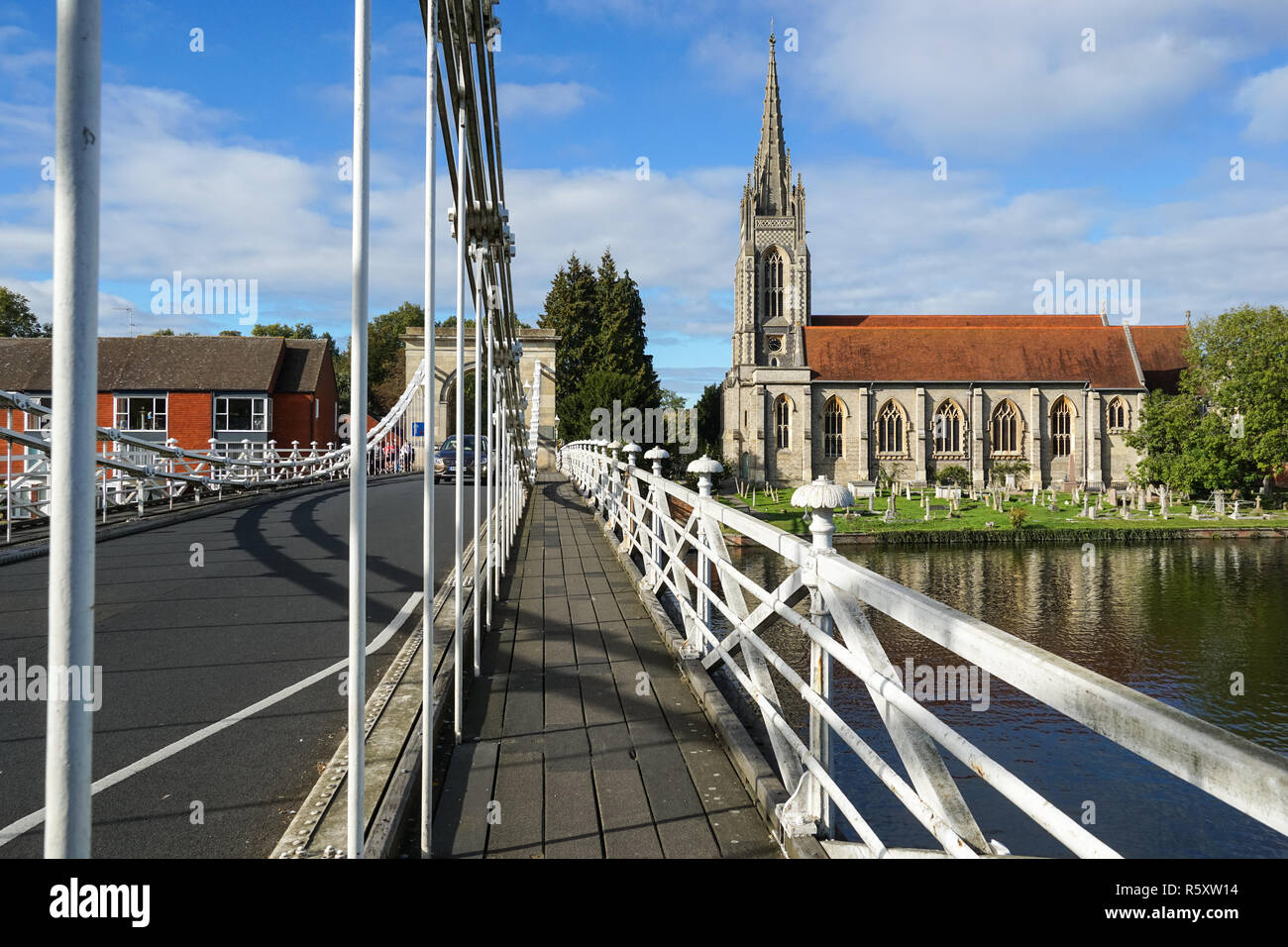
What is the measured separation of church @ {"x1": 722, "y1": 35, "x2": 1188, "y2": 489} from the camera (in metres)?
59.5

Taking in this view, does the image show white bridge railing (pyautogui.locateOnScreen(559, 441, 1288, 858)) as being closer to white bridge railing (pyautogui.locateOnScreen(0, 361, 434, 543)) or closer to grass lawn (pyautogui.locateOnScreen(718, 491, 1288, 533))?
white bridge railing (pyautogui.locateOnScreen(0, 361, 434, 543))

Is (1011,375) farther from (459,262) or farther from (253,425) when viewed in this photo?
(459,262)

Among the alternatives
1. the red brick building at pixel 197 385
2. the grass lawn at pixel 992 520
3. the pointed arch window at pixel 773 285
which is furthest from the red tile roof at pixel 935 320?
the red brick building at pixel 197 385

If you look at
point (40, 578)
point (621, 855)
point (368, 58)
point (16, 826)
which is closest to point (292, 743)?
point (16, 826)

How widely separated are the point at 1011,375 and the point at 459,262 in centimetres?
6429

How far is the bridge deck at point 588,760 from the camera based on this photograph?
123 inches

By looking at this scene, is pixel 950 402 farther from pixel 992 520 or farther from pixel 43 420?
pixel 43 420

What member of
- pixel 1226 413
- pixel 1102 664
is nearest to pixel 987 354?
pixel 1226 413

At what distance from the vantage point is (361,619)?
2.19 m

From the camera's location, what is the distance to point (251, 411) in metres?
39.8

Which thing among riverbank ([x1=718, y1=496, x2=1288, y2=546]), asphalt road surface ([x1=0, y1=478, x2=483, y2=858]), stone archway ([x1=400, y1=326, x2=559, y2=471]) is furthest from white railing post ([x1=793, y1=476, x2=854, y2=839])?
stone archway ([x1=400, y1=326, x2=559, y2=471])

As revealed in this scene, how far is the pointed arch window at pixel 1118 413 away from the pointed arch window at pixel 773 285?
25528 millimetres

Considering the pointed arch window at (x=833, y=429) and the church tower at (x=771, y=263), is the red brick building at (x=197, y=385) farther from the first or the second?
the church tower at (x=771, y=263)

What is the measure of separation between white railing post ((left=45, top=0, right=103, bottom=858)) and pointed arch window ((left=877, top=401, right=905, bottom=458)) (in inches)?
2432
